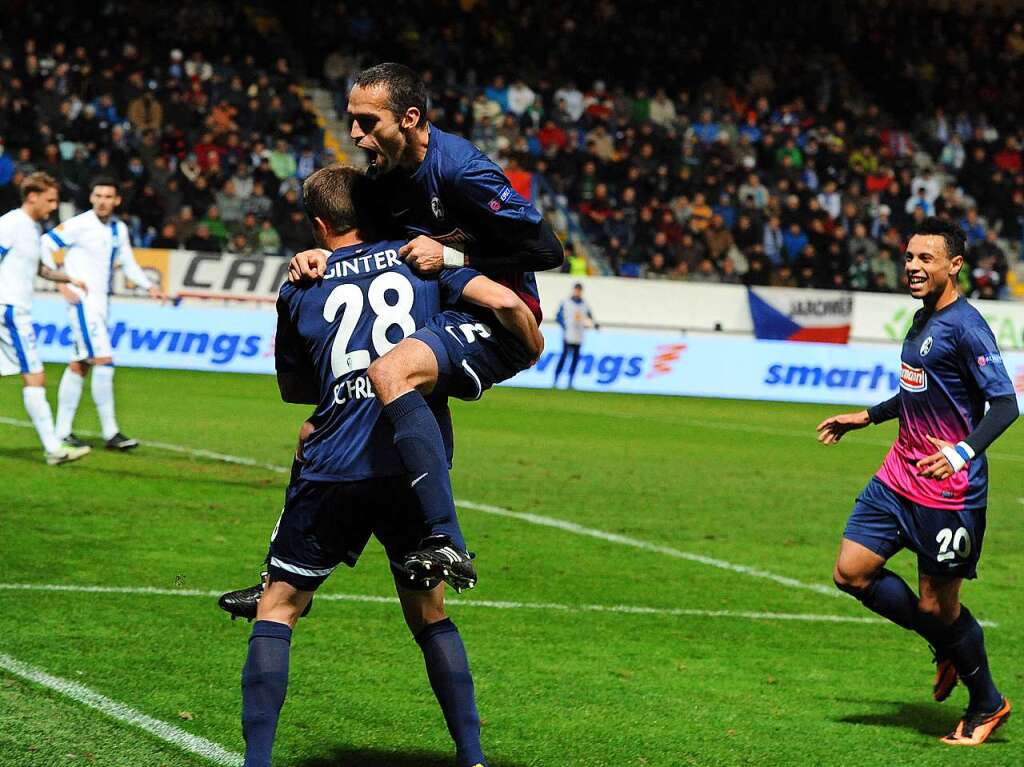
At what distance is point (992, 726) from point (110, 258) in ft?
29.9

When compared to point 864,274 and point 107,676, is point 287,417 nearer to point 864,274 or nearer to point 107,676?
point 107,676

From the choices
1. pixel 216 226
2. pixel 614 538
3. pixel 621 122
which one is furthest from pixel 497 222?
pixel 621 122

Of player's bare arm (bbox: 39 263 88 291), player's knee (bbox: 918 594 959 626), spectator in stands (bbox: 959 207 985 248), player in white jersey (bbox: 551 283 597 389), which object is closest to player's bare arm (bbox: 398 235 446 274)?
player's knee (bbox: 918 594 959 626)

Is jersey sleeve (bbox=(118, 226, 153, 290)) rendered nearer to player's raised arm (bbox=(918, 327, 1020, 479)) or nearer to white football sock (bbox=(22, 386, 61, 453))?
white football sock (bbox=(22, 386, 61, 453))

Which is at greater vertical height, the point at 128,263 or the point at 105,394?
the point at 128,263

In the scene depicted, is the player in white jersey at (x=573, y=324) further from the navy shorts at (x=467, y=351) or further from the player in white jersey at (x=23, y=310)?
the navy shorts at (x=467, y=351)

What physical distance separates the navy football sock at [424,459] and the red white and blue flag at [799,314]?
25.9 meters

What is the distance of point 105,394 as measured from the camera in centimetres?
1329

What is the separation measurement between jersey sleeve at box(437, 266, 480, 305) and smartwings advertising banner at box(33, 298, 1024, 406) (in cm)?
1915

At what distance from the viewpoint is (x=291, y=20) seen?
33.0 m

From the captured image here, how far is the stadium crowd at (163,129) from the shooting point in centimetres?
2633

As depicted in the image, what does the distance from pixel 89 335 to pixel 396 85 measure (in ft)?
29.6

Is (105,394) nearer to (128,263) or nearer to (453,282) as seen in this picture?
(128,263)

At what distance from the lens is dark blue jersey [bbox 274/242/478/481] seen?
4.50 meters
